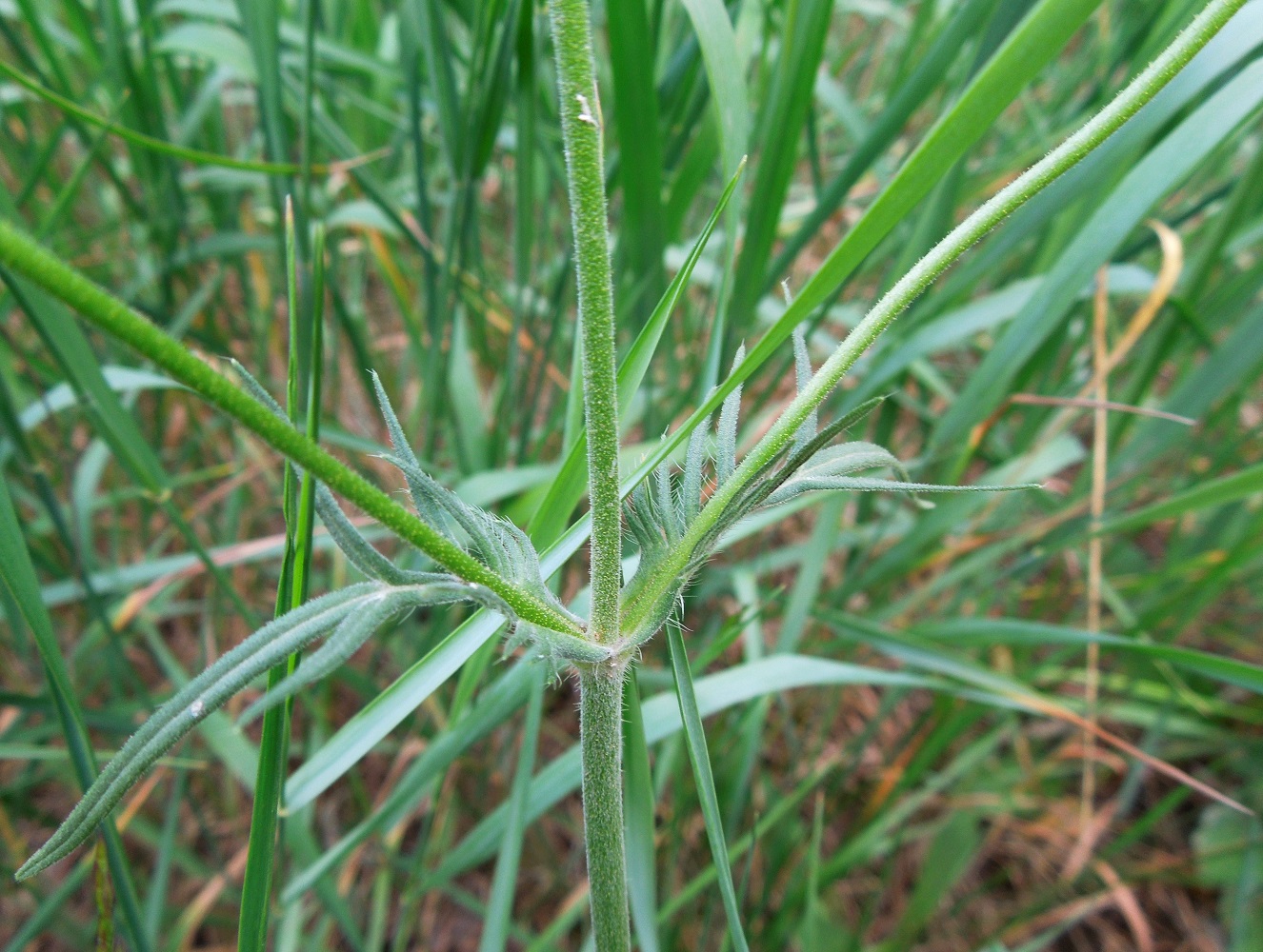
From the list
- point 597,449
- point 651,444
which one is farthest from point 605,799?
point 651,444

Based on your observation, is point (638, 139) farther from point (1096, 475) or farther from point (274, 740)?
point (1096, 475)

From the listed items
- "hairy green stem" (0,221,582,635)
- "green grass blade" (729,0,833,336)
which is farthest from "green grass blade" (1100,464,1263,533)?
"hairy green stem" (0,221,582,635)

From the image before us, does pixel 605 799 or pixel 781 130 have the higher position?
pixel 781 130

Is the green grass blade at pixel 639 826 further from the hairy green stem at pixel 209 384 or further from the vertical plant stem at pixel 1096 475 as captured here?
the vertical plant stem at pixel 1096 475

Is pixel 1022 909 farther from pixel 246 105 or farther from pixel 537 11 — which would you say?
pixel 246 105

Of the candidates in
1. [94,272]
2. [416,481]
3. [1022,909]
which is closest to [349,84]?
[94,272]

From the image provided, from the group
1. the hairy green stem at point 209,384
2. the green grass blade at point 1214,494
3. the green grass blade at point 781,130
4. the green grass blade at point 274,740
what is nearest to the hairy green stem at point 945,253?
the hairy green stem at point 209,384

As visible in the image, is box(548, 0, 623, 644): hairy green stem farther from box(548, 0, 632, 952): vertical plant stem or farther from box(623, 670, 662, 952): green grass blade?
box(623, 670, 662, 952): green grass blade
